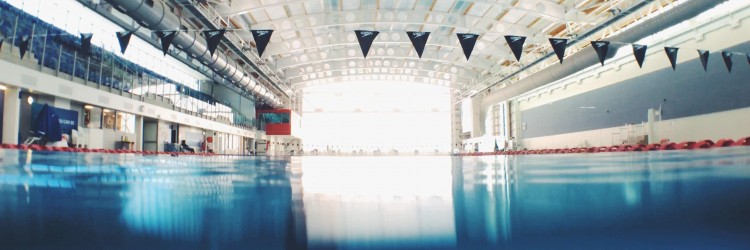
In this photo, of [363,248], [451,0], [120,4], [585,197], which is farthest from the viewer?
[451,0]

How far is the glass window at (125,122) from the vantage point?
55.7 ft

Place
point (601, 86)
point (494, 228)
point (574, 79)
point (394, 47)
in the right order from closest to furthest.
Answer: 1. point (494, 228)
2. point (601, 86)
3. point (574, 79)
4. point (394, 47)

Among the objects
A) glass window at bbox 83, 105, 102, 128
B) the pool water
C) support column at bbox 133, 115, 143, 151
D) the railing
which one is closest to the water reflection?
the pool water

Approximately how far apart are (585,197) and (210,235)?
1335mm

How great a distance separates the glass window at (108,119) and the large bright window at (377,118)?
21.1 m

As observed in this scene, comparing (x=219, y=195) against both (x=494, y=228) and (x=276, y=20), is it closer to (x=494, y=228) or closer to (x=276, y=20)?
(x=494, y=228)

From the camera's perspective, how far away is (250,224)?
105 centimetres

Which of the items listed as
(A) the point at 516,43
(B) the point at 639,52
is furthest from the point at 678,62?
(A) the point at 516,43

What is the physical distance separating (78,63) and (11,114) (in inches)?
121

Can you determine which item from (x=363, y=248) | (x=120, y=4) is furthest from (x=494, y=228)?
(x=120, y=4)

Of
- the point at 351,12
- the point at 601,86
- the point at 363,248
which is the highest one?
the point at 351,12

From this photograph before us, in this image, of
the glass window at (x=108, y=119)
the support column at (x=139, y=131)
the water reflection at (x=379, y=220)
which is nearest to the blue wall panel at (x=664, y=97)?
the water reflection at (x=379, y=220)

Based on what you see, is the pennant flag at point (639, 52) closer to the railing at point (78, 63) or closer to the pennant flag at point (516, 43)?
the pennant flag at point (516, 43)

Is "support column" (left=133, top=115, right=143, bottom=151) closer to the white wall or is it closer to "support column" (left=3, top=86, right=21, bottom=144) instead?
"support column" (left=3, top=86, right=21, bottom=144)
